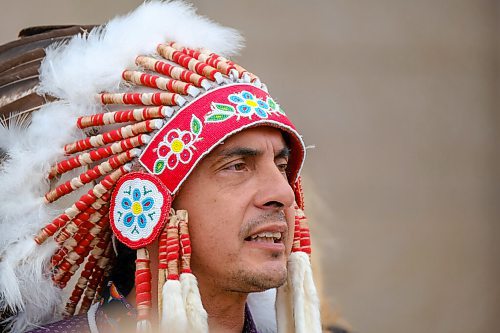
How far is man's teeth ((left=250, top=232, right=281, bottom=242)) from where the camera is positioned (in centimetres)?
284

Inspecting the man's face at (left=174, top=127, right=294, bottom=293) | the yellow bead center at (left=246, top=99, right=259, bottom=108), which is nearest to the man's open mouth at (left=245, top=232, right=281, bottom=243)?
the man's face at (left=174, top=127, right=294, bottom=293)

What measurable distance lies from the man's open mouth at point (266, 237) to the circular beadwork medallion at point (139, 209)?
0.83 ft

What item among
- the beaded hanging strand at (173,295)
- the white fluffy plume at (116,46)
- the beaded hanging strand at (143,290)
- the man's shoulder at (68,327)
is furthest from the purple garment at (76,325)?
the white fluffy plume at (116,46)

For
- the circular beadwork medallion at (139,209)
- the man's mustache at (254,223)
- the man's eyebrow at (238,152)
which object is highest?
the man's eyebrow at (238,152)

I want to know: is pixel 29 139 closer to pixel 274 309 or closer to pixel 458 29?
pixel 274 309

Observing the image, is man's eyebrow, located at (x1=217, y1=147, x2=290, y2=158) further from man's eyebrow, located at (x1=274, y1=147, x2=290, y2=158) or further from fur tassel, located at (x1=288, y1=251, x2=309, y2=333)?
fur tassel, located at (x1=288, y1=251, x2=309, y2=333)

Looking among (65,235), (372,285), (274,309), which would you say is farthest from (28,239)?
(372,285)

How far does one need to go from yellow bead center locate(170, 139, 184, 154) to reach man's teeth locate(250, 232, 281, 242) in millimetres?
321

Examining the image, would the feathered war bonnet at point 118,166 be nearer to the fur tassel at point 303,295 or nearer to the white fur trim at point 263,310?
the fur tassel at point 303,295

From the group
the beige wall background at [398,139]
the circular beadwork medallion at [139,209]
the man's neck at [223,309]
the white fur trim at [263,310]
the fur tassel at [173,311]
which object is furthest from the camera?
the beige wall background at [398,139]

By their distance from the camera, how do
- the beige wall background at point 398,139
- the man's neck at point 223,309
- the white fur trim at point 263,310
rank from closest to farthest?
the man's neck at point 223,309 → the white fur trim at point 263,310 → the beige wall background at point 398,139

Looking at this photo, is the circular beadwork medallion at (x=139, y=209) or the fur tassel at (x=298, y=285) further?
the fur tassel at (x=298, y=285)

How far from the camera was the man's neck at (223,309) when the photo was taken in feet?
9.53

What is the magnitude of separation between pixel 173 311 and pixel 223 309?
0.91 feet
